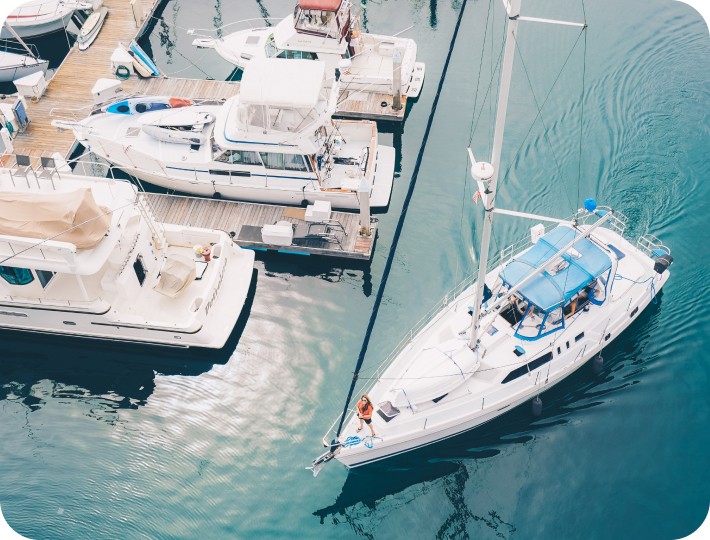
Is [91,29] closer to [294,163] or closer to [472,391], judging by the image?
[294,163]

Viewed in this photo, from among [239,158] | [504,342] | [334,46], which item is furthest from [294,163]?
[504,342]

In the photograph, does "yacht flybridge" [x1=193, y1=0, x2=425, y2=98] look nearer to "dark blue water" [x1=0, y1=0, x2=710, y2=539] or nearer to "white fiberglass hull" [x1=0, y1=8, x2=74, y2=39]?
"dark blue water" [x1=0, y1=0, x2=710, y2=539]

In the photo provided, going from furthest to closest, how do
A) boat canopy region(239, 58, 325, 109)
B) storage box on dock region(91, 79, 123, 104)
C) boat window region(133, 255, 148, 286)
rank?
storage box on dock region(91, 79, 123, 104) → boat canopy region(239, 58, 325, 109) → boat window region(133, 255, 148, 286)

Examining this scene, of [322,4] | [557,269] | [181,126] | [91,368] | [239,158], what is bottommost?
[91,368]

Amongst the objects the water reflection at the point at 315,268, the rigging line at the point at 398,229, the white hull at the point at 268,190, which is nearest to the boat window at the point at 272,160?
the white hull at the point at 268,190

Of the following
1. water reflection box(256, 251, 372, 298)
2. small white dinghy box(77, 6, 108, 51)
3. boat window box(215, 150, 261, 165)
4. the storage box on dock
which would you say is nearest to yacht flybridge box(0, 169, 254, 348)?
water reflection box(256, 251, 372, 298)

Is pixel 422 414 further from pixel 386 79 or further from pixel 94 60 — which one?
pixel 94 60
